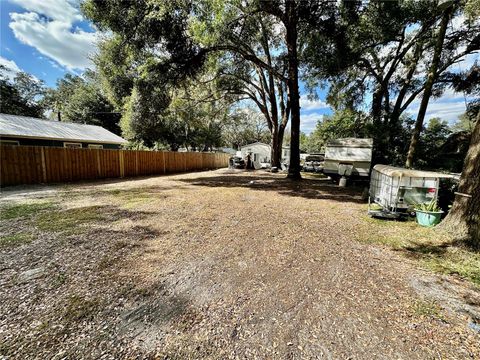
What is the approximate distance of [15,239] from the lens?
147 inches

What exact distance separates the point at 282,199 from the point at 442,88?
14.7 metres

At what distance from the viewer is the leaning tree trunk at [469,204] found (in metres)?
3.93

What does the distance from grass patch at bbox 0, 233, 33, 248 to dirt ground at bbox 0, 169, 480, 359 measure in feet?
0.05

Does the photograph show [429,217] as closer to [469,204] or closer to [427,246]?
[469,204]

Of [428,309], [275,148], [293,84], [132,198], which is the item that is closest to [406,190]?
[428,309]

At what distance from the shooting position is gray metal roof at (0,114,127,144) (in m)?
12.0

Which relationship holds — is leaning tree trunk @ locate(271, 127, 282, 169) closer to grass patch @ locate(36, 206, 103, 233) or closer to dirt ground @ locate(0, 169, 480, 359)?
dirt ground @ locate(0, 169, 480, 359)

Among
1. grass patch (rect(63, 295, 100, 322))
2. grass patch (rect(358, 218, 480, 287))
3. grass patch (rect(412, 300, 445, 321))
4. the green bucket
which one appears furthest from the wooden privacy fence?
the green bucket

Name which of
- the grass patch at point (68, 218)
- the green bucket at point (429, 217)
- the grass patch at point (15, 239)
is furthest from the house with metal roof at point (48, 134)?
the green bucket at point (429, 217)

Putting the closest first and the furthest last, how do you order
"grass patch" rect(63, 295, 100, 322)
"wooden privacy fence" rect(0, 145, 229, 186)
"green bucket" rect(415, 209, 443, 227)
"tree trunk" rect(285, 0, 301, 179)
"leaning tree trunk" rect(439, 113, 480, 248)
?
"grass patch" rect(63, 295, 100, 322) < "leaning tree trunk" rect(439, 113, 480, 248) < "green bucket" rect(415, 209, 443, 227) < "wooden privacy fence" rect(0, 145, 229, 186) < "tree trunk" rect(285, 0, 301, 179)

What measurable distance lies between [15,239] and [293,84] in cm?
1262

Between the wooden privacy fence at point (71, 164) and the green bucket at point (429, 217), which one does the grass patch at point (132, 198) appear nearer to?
the wooden privacy fence at point (71, 164)

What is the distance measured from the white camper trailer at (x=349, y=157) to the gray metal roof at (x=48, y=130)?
15.5m

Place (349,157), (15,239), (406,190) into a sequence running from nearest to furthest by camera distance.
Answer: (15,239) < (406,190) < (349,157)
